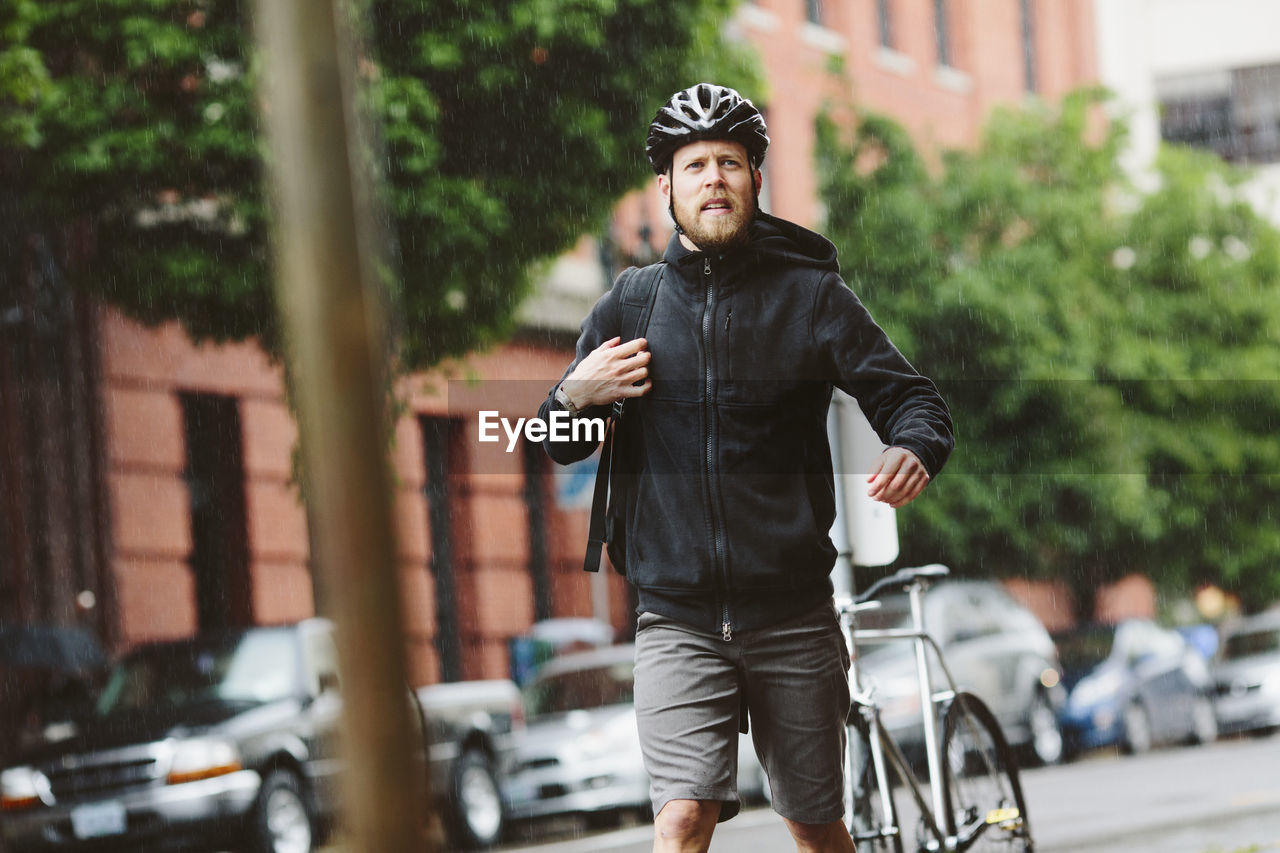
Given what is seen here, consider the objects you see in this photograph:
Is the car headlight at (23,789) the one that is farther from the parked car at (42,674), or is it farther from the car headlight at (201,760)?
the parked car at (42,674)

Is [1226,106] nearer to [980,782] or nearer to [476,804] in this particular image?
[476,804]

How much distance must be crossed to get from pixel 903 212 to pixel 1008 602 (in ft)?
21.7

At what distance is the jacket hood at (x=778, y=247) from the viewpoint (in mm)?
4137

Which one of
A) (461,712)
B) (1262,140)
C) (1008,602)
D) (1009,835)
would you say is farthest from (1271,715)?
(1262,140)

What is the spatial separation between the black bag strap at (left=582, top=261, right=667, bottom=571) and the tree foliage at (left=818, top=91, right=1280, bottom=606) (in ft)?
57.5

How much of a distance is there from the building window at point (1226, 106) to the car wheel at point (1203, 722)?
77.5 feet

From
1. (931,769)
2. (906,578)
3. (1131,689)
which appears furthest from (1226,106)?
(931,769)

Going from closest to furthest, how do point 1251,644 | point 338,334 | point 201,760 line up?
point 338,334 < point 201,760 < point 1251,644

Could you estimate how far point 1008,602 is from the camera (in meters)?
16.9

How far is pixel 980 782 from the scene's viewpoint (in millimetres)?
5953

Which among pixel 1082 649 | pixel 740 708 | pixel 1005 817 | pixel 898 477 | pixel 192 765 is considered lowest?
pixel 1082 649

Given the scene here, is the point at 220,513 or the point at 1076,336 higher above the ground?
the point at 1076,336

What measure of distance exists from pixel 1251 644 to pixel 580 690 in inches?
408

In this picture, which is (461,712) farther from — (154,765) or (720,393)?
(720,393)
